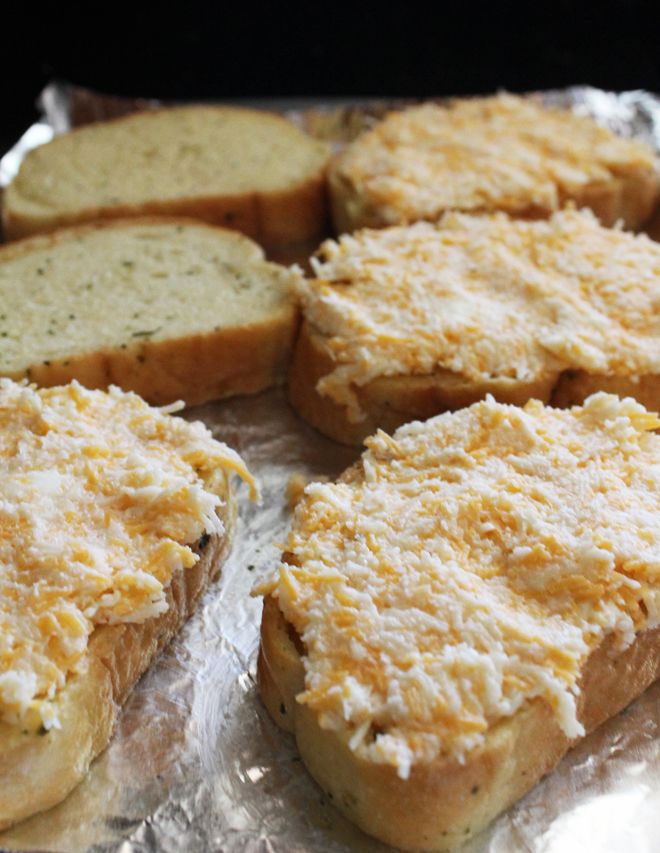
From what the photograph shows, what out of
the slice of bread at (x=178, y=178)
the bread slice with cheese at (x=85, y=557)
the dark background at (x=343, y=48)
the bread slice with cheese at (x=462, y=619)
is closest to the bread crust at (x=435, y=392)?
the bread slice with cheese at (x=462, y=619)

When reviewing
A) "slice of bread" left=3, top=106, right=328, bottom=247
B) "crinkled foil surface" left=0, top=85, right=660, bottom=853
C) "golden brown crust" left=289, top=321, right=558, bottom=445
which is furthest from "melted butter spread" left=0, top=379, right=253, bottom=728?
"slice of bread" left=3, top=106, right=328, bottom=247

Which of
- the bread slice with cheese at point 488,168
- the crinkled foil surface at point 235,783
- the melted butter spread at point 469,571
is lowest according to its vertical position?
the crinkled foil surface at point 235,783

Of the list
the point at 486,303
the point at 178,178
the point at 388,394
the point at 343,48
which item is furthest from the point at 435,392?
the point at 343,48

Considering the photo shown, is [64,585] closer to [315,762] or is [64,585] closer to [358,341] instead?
[315,762]

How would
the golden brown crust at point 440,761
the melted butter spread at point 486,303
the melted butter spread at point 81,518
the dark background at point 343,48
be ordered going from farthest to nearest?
the dark background at point 343,48 < the melted butter spread at point 486,303 < the melted butter spread at point 81,518 < the golden brown crust at point 440,761

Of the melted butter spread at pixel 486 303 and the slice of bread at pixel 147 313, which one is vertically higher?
the melted butter spread at pixel 486 303

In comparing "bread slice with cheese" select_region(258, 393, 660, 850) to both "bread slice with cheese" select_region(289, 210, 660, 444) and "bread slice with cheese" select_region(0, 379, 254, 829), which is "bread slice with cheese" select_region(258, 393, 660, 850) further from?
"bread slice with cheese" select_region(289, 210, 660, 444)

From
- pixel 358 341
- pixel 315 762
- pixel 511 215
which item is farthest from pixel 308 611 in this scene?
pixel 511 215

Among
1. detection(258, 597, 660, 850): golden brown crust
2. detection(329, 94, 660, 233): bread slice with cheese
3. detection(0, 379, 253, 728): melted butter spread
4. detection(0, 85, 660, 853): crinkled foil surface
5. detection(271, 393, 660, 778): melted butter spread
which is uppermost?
detection(329, 94, 660, 233): bread slice with cheese

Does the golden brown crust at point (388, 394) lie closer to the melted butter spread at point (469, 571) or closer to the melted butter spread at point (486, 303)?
the melted butter spread at point (486, 303)
